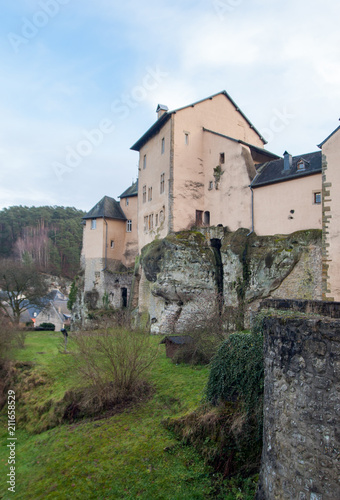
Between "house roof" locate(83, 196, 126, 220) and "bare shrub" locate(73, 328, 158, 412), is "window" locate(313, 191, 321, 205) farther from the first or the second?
"house roof" locate(83, 196, 126, 220)

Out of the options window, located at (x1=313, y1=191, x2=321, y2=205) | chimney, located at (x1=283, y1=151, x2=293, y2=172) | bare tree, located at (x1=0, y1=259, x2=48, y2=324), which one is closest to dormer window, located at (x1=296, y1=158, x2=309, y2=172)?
chimney, located at (x1=283, y1=151, x2=293, y2=172)

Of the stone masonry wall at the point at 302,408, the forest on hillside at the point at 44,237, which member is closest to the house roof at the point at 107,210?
the stone masonry wall at the point at 302,408

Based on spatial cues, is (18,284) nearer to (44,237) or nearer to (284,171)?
(284,171)

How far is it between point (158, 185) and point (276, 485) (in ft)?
83.1

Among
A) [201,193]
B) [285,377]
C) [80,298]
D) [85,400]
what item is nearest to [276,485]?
[285,377]

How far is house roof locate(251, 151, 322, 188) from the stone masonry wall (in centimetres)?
1655

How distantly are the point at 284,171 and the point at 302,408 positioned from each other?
747 inches

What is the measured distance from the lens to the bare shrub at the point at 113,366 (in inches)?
570

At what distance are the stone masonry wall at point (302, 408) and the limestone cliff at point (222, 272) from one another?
1340cm

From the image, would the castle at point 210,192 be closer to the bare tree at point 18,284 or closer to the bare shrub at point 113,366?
the bare tree at point 18,284

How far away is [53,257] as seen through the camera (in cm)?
7538

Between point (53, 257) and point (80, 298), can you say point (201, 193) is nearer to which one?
point (80, 298)

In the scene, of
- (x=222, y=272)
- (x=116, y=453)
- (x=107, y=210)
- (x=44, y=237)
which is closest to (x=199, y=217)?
(x=222, y=272)

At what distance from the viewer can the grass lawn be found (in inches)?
371
